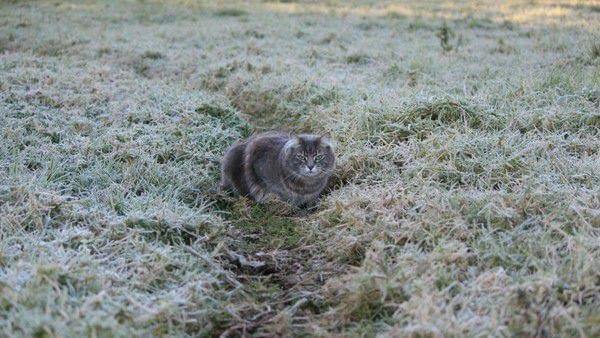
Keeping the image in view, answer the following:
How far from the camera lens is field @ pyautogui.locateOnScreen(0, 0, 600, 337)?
350 cm

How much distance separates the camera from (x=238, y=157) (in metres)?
6.10

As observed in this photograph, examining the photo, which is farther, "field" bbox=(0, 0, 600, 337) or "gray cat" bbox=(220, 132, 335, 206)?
"gray cat" bbox=(220, 132, 335, 206)

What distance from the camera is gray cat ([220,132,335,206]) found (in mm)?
5613

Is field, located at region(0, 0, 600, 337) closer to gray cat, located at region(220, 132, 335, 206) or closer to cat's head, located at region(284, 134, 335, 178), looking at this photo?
gray cat, located at region(220, 132, 335, 206)

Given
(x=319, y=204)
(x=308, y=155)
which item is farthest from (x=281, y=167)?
(x=319, y=204)

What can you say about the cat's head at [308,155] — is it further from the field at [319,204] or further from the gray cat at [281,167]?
the field at [319,204]

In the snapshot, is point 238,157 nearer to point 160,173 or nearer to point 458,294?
point 160,173

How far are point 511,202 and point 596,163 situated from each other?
1.10m

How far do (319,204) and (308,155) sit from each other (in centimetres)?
46

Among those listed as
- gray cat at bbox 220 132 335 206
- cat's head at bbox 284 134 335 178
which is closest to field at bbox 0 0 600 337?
gray cat at bbox 220 132 335 206

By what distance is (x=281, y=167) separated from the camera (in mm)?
5805

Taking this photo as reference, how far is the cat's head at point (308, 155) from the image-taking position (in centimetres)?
557

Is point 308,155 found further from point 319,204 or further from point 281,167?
point 319,204

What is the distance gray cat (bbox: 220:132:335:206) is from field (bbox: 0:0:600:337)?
178mm
